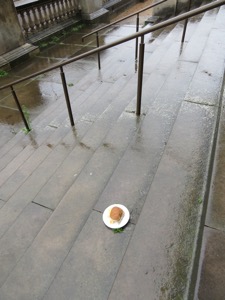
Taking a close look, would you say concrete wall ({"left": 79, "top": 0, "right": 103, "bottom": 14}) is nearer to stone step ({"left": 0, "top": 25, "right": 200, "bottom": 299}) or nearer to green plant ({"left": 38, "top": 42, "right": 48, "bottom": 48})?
green plant ({"left": 38, "top": 42, "right": 48, "bottom": 48})

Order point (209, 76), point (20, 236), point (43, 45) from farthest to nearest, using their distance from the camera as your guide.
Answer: point (43, 45) < point (209, 76) < point (20, 236)

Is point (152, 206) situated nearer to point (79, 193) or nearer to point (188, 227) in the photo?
point (188, 227)

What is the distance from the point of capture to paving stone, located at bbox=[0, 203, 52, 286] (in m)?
1.56

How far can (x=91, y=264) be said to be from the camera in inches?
54.4

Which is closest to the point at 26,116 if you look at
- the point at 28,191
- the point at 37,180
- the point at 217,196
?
the point at 37,180

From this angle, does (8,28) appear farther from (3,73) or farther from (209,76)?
(209,76)

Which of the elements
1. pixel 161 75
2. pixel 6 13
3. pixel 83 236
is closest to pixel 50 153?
pixel 83 236

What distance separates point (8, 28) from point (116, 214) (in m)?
6.29

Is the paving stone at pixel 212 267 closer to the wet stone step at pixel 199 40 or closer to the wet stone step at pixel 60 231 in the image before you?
the wet stone step at pixel 60 231

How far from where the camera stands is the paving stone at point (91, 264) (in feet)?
4.22

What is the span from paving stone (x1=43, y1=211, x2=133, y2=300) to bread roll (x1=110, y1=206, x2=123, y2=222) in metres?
0.09

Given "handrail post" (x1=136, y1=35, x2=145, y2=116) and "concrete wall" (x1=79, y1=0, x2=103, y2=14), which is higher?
"handrail post" (x1=136, y1=35, x2=145, y2=116)

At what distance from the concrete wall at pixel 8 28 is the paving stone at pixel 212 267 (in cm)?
654

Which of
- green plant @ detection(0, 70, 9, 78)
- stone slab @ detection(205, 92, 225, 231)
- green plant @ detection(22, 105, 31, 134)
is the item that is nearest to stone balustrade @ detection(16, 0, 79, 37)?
green plant @ detection(0, 70, 9, 78)
